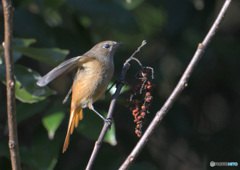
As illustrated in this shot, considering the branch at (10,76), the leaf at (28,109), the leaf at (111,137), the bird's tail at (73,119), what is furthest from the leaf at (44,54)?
the branch at (10,76)

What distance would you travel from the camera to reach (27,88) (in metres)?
3.29

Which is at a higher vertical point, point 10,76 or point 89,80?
point 10,76

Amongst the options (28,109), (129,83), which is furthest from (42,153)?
(129,83)

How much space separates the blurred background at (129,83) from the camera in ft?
11.4

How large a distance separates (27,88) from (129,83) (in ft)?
6.88

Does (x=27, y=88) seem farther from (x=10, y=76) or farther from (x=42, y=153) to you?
(x=10, y=76)

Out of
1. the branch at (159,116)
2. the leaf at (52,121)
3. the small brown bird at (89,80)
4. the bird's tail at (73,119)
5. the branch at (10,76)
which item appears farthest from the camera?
the small brown bird at (89,80)

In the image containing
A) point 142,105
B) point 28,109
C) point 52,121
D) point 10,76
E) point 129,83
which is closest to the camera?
point 10,76

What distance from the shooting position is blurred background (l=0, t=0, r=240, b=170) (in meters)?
3.47

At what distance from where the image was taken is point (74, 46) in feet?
14.6

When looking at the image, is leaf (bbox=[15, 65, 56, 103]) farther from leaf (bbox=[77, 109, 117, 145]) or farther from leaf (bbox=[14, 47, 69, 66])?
leaf (bbox=[77, 109, 117, 145])

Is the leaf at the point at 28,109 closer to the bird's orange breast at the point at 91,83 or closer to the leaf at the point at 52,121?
the leaf at the point at 52,121

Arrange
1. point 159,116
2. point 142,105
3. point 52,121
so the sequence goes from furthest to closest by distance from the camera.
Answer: point 52,121, point 142,105, point 159,116

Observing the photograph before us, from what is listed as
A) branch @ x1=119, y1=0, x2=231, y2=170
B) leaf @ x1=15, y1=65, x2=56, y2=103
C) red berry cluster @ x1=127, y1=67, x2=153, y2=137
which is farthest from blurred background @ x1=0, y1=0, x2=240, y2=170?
branch @ x1=119, y1=0, x2=231, y2=170
